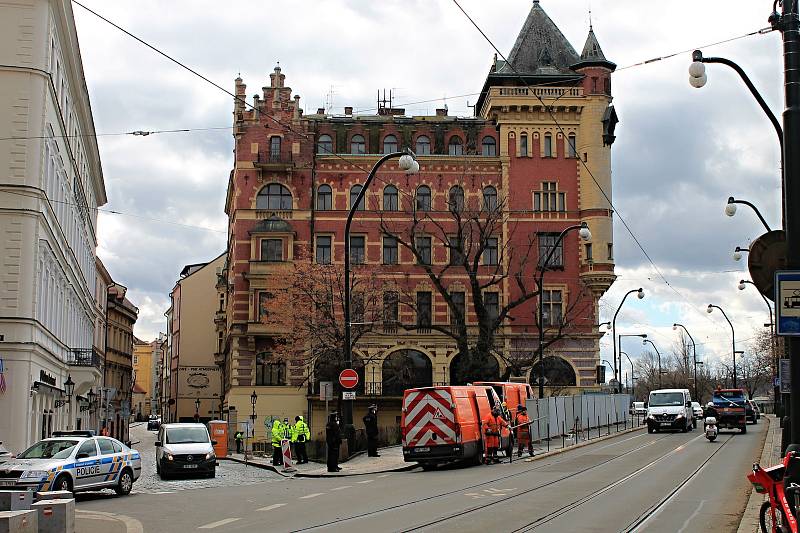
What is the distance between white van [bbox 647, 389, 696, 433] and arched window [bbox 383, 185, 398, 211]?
21.4 m

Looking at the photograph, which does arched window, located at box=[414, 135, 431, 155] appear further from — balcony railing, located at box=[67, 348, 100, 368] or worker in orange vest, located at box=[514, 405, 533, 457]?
worker in orange vest, located at box=[514, 405, 533, 457]

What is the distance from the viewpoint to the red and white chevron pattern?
2859cm

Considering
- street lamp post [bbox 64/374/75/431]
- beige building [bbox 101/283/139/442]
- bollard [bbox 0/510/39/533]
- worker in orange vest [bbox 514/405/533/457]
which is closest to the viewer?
bollard [bbox 0/510/39/533]

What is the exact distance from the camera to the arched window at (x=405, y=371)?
61.9m

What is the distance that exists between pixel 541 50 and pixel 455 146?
30.8ft

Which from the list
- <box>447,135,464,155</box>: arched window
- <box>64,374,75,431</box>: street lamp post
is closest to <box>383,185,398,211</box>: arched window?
<box>447,135,464,155</box>: arched window

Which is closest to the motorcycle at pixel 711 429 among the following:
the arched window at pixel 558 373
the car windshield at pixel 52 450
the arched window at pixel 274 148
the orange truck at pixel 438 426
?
the orange truck at pixel 438 426

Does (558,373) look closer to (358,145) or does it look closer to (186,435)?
(358,145)

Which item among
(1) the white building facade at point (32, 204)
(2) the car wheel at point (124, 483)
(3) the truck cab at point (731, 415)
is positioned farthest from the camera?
(3) the truck cab at point (731, 415)

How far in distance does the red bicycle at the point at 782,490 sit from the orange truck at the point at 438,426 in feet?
58.6

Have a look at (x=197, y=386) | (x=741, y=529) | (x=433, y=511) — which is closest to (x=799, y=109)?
(x=741, y=529)

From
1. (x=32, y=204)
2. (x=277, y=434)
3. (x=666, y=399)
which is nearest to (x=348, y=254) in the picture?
(x=277, y=434)

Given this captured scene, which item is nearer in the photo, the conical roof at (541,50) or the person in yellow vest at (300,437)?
the person in yellow vest at (300,437)

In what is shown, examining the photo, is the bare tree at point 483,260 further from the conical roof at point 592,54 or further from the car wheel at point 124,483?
the car wheel at point 124,483
